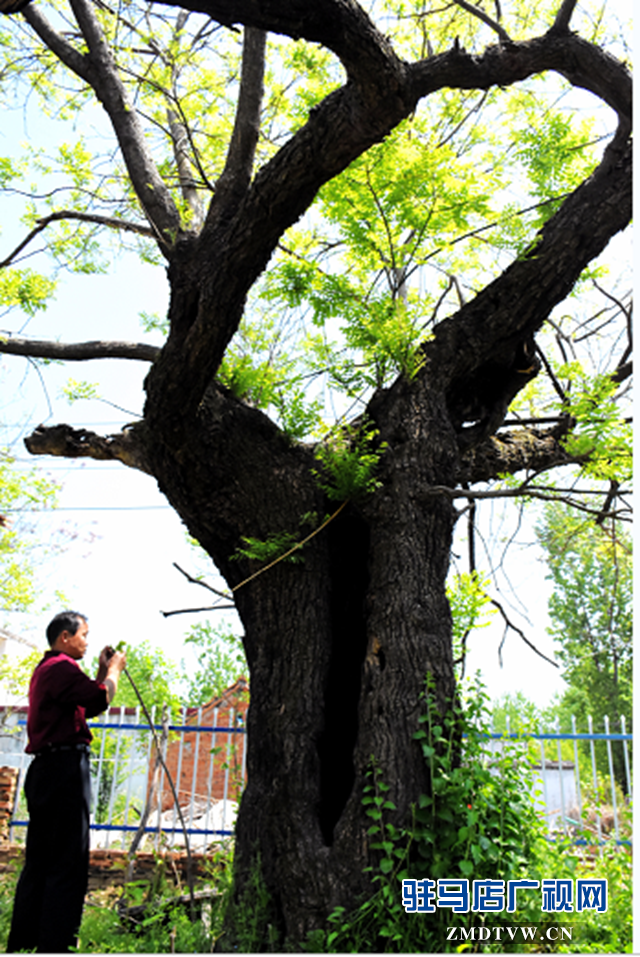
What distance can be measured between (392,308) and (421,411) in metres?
0.68

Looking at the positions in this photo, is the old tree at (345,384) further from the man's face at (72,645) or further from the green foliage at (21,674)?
the green foliage at (21,674)

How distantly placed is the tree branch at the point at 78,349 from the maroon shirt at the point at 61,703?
2.39 m

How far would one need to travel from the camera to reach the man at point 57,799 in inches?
141

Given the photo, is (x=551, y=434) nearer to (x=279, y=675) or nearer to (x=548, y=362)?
(x=548, y=362)

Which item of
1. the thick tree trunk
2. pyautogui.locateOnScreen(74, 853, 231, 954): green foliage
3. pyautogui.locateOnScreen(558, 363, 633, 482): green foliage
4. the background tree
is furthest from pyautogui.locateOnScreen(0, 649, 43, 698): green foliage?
the background tree

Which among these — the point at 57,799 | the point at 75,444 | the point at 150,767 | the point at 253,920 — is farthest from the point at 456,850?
the point at 150,767

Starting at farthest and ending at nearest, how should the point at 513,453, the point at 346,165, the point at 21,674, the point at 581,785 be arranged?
the point at 21,674
the point at 581,785
the point at 513,453
the point at 346,165

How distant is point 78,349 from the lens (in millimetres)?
5164

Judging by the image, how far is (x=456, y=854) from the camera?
312cm

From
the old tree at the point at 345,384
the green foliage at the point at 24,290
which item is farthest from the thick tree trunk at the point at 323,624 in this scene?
the green foliage at the point at 24,290

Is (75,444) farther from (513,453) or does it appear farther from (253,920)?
(513,453)

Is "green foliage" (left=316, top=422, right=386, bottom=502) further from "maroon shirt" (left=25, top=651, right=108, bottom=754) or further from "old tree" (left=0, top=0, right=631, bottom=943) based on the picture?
"maroon shirt" (left=25, top=651, right=108, bottom=754)

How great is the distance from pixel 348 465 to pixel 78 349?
2529mm

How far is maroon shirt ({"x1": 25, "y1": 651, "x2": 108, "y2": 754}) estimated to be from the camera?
3.75 m
